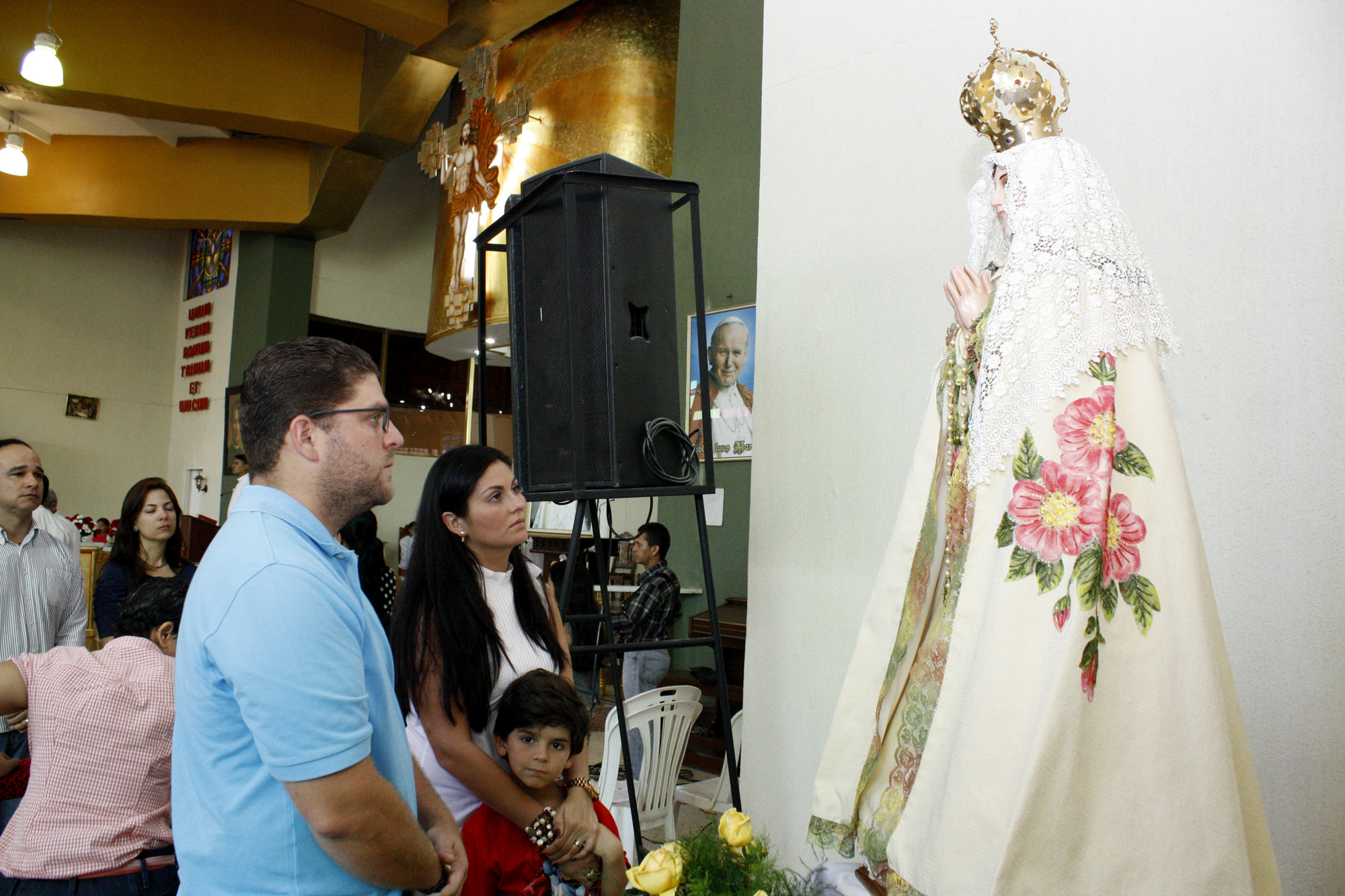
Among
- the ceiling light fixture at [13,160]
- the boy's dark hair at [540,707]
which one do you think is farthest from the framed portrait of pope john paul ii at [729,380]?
the ceiling light fixture at [13,160]

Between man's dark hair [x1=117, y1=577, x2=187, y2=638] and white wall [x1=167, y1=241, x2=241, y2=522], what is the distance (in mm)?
7100

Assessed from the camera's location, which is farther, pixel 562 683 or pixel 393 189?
pixel 393 189

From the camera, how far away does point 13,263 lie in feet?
27.8

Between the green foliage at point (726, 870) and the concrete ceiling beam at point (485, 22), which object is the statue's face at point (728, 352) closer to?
the concrete ceiling beam at point (485, 22)

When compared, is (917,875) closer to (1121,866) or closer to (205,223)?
(1121,866)

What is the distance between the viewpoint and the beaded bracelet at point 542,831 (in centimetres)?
166

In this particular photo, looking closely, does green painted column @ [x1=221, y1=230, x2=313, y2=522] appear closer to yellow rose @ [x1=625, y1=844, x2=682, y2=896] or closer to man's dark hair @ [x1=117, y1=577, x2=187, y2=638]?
man's dark hair @ [x1=117, y1=577, x2=187, y2=638]

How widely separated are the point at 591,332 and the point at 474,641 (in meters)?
0.69

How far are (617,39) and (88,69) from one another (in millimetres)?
3791

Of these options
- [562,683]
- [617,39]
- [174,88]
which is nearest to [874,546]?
[562,683]

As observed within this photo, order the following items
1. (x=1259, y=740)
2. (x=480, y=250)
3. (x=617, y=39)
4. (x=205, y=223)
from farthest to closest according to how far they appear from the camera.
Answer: (x=205, y=223), (x=617, y=39), (x=480, y=250), (x=1259, y=740)

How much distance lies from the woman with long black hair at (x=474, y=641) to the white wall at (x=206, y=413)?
24.5 feet

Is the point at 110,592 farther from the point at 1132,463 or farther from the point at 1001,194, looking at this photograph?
the point at 1132,463

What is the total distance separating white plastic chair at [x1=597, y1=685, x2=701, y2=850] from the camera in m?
2.77
